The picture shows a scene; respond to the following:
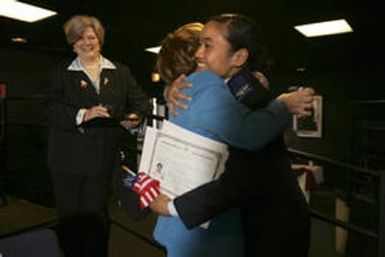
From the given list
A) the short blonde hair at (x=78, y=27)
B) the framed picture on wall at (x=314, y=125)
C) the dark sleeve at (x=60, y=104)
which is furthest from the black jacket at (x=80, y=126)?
the framed picture on wall at (x=314, y=125)

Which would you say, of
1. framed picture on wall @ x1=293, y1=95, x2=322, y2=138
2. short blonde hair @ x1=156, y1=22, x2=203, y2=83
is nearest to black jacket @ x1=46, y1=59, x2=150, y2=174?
short blonde hair @ x1=156, y1=22, x2=203, y2=83

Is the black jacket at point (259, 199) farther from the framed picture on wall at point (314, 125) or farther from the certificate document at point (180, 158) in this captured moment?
the framed picture on wall at point (314, 125)

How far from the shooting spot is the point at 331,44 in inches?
282

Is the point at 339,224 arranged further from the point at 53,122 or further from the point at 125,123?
the point at 53,122

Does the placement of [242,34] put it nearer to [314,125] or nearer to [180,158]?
[180,158]

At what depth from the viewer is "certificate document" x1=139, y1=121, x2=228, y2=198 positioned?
967mm

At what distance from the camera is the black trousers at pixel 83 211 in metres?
1.91

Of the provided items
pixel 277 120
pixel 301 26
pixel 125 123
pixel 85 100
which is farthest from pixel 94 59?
pixel 301 26

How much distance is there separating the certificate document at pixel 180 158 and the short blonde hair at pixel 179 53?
15 centimetres

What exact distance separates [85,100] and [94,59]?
0.19 meters

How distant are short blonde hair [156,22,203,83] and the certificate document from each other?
0.15 meters

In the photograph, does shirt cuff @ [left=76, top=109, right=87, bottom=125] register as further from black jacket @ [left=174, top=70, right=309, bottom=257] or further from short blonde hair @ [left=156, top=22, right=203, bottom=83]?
black jacket @ [left=174, top=70, right=309, bottom=257]

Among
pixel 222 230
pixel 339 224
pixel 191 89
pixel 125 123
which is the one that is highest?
pixel 191 89

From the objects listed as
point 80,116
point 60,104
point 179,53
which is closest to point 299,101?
point 179,53
